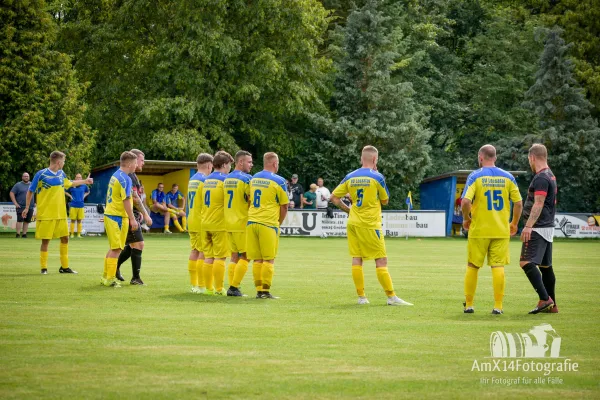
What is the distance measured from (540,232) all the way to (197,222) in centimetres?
557

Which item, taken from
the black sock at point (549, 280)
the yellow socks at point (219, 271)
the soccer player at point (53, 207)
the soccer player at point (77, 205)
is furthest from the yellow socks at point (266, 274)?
the soccer player at point (77, 205)

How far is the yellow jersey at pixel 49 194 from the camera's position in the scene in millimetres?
18156

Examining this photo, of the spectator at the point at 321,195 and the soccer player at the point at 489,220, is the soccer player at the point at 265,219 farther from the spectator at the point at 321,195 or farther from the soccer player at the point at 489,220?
the spectator at the point at 321,195

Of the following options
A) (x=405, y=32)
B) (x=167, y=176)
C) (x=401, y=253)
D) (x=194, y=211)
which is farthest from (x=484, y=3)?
(x=194, y=211)

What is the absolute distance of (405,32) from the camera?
55.0m

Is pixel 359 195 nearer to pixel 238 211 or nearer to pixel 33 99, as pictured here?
pixel 238 211

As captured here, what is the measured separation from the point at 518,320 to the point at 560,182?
40140mm

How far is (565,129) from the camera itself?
50.6 m

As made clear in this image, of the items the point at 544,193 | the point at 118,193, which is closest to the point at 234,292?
the point at 118,193

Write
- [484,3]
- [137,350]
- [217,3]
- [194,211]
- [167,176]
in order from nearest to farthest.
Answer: [137,350] < [194,211] < [167,176] < [217,3] < [484,3]

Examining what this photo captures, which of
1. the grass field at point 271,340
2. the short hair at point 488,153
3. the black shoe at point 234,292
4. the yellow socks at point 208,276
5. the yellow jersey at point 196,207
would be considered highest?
the short hair at point 488,153

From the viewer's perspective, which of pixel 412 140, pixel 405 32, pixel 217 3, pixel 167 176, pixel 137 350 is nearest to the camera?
pixel 137 350

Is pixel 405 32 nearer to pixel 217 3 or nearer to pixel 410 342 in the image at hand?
pixel 217 3

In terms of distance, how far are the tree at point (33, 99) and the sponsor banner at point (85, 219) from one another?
12.5 feet
